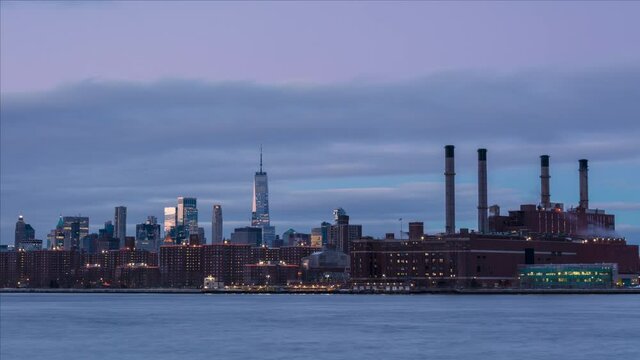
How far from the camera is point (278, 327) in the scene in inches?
5251

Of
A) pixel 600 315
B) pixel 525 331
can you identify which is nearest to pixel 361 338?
pixel 525 331

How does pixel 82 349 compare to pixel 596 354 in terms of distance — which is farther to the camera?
pixel 82 349

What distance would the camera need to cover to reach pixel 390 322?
139875 millimetres

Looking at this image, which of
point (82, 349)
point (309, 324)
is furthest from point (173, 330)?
point (82, 349)

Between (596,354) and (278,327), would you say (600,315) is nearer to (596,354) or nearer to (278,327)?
(278,327)

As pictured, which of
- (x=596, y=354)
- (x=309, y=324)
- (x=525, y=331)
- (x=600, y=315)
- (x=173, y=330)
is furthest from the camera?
(x=600, y=315)

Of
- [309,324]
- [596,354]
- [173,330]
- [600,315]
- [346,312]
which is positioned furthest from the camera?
[346,312]

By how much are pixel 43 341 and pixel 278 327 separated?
29.4m

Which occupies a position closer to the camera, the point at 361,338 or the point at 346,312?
the point at 361,338

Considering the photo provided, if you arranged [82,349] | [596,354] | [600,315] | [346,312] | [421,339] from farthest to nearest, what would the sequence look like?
[346,312] → [600,315] → [421,339] → [82,349] → [596,354]

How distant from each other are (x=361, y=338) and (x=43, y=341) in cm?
3079

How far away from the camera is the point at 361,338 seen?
112 metres

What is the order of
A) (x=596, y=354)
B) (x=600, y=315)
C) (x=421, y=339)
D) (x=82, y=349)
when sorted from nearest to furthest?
(x=596, y=354), (x=82, y=349), (x=421, y=339), (x=600, y=315)

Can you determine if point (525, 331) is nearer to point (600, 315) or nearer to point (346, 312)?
point (600, 315)
